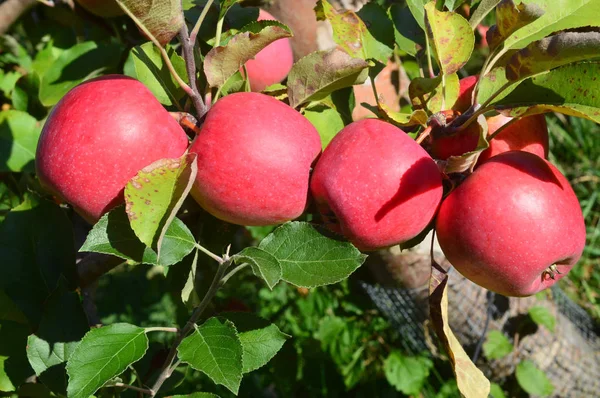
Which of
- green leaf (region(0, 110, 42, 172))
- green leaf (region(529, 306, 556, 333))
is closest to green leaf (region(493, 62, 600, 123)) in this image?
green leaf (region(0, 110, 42, 172))

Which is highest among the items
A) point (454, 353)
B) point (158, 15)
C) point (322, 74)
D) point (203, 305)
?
point (158, 15)

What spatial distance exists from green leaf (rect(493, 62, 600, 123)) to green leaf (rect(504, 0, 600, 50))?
0.27 ft

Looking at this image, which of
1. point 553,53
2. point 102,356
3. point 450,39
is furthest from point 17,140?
point 553,53

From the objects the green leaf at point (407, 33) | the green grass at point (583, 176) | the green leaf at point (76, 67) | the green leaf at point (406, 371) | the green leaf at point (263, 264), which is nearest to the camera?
the green leaf at point (263, 264)

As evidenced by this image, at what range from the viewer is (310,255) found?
68cm

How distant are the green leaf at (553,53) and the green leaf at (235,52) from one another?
0.26 metres

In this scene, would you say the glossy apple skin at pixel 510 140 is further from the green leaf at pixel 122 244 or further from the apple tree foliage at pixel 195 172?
the green leaf at pixel 122 244

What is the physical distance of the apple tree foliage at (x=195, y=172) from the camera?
0.62 meters

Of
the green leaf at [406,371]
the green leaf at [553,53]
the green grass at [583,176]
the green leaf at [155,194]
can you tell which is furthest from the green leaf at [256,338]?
the green grass at [583,176]

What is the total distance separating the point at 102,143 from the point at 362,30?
416 millimetres

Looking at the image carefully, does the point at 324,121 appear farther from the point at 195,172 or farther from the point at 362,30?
the point at 195,172

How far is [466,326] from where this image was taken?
1.74 m

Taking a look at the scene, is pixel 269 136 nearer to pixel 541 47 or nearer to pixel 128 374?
pixel 541 47

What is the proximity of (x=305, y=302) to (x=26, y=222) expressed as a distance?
59.2 inches
